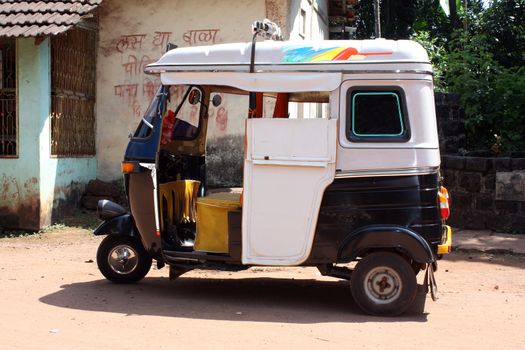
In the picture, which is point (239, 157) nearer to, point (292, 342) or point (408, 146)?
point (408, 146)

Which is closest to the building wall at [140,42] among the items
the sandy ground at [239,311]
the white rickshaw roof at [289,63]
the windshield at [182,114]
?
the sandy ground at [239,311]

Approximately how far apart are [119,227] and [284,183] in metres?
2.00

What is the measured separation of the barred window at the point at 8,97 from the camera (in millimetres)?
12664

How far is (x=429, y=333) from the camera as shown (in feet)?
21.0

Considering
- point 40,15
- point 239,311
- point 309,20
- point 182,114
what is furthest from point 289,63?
point 309,20

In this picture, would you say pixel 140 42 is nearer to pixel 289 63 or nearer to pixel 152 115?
pixel 152 115

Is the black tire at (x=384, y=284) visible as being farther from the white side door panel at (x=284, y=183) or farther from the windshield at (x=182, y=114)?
the windshield at (x=182, y=114)

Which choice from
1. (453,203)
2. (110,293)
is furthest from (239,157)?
(110,293)

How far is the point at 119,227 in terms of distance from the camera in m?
8.20

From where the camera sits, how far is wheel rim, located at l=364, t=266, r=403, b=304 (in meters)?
7.10

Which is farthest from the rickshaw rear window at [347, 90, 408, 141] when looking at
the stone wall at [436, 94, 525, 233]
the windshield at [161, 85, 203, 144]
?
the stone wall at [436, 94, 525, 233]

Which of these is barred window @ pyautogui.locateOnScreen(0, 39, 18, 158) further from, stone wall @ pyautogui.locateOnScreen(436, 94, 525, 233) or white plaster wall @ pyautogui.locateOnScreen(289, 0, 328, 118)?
stone wall @ pyautogui.locateOnScreen(436, 94, 525, 233)

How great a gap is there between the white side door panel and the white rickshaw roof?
380 millimetres

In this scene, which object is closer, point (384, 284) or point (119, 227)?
point (384, 284)
